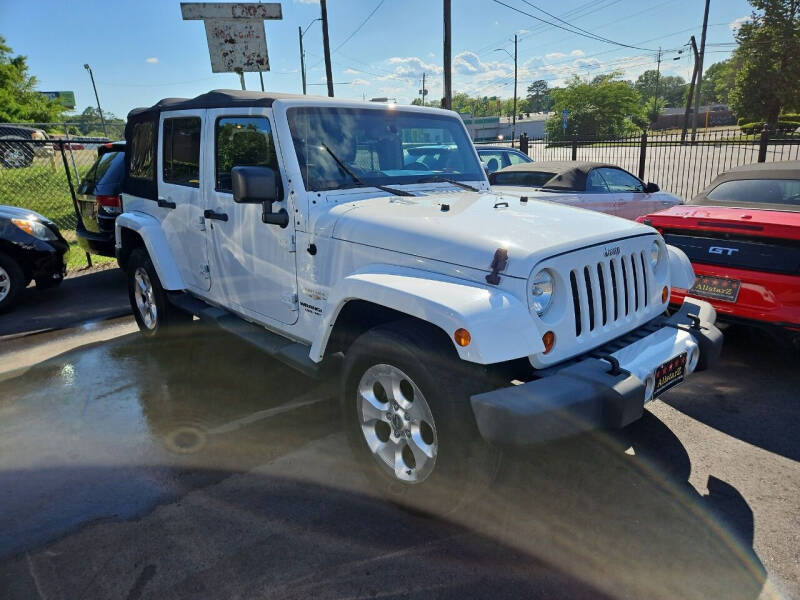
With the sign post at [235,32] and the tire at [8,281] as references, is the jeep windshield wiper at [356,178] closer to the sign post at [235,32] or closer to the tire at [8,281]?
the tire at [8,281]

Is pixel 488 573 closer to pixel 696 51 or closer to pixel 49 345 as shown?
pixel 49 345

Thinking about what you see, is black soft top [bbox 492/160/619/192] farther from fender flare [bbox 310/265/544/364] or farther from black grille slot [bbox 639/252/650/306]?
fender flare [bbox 310/265/544/364]

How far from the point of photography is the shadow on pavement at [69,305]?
6184 mm

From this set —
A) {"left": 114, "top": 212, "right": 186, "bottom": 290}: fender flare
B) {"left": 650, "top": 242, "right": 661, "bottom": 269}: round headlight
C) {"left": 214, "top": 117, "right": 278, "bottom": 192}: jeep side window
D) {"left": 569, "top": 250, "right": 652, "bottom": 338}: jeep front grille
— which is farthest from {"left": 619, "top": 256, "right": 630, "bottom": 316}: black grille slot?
{"left": 114, "top": 212, "right": 186, "bottom": 290}: fender flare

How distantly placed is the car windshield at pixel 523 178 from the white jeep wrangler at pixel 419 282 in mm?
3924

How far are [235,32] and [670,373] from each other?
9.50 m

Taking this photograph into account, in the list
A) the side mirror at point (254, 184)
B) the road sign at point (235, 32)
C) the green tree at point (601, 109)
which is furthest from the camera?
the green tree at point (601, 109)

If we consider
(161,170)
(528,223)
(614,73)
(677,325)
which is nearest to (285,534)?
(528,223)

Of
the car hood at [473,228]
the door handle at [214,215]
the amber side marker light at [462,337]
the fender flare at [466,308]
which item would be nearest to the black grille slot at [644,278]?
the car hood at [473,228]

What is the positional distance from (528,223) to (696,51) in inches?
1923

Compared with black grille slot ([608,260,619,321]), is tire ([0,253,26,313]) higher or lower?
lower

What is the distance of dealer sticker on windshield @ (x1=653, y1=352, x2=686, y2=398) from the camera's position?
2.68 m

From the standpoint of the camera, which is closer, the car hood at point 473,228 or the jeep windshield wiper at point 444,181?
the car hood at point 473,228

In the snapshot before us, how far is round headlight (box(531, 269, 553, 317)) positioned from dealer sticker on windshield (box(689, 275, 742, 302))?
8.03 ft
